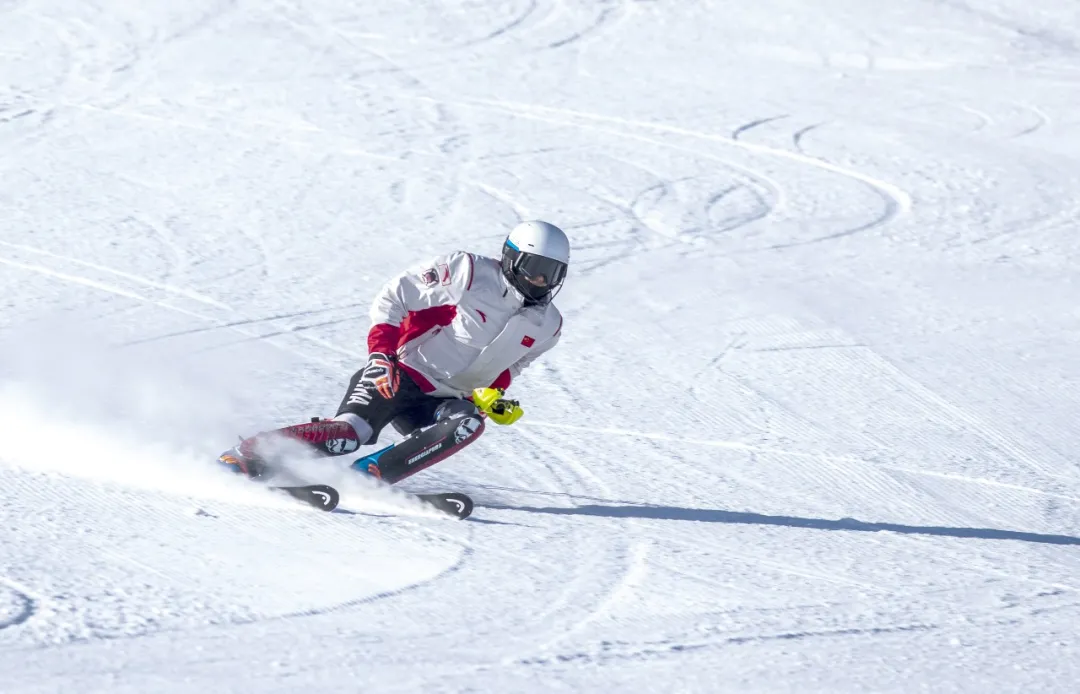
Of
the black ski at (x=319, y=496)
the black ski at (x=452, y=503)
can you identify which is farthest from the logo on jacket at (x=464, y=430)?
the black ski at (x=319, y=496)

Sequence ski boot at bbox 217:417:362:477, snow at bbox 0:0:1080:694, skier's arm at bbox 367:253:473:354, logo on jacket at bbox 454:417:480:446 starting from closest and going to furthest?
snow at bbox 0:0:1080:694 < ski boot at bbox 217:417:362:477 < logo on jacket at bbox 454:417:480:446 < skier's arm at bbox 367:253:473:354

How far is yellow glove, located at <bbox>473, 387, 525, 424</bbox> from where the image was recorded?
593cm

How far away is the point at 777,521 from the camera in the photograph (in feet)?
20.1

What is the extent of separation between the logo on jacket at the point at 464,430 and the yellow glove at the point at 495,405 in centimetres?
8

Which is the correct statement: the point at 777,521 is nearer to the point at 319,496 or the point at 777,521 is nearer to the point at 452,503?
the point at 452,503

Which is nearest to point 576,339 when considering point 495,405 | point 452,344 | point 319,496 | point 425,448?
point 452,344

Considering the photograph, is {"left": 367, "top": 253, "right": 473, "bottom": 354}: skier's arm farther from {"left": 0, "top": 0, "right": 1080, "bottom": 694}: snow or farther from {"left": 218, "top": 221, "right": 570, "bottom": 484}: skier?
{"left": 0, "top": 0, "right": 1080, "bottom": 694}: snow

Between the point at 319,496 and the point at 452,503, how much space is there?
561 millimetres

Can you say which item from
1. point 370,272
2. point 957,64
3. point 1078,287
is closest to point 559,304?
point 370,272

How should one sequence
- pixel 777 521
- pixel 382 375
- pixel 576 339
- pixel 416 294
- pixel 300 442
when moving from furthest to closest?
pixel 576 339 → pixel 416 294 → pixel 777 521 → pixel 382 375 → pixel 300 442

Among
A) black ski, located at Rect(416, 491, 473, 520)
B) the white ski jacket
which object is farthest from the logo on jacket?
the white ski jacket

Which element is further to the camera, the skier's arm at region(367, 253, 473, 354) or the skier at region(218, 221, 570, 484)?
the skier's arm at region(367, 253, 473, 354)

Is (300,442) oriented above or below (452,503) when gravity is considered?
above

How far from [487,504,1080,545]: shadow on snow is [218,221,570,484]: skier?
508mm
